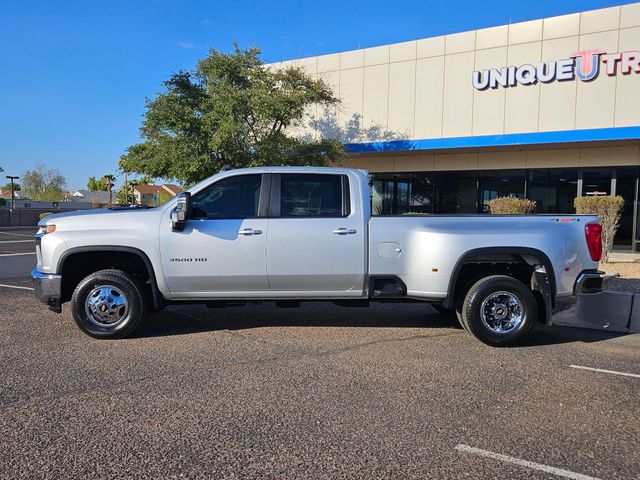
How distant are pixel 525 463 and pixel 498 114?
16.3m

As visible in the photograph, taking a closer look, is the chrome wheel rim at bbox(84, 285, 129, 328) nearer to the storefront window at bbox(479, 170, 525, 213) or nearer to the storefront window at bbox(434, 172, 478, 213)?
the storefront window at bbox(479, 170, 525, 213)

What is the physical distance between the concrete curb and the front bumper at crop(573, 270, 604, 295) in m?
1.59

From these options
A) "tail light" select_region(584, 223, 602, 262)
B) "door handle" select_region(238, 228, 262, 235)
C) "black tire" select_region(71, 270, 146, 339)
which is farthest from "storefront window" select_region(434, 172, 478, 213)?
"black tire" select_region(71, 270, 146, 339)

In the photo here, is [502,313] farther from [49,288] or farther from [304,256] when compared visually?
[49,288]

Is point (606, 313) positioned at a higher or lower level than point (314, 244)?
lower

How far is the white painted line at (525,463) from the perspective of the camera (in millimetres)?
3252

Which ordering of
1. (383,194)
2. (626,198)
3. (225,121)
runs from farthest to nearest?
(383,194), (626,198), (225,121)

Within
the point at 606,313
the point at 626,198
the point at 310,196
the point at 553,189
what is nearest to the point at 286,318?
the point at 310,196

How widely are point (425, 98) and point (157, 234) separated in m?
15.2

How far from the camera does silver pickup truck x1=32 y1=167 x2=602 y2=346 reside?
6.21 m

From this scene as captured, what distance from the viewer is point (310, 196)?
6.52 metres

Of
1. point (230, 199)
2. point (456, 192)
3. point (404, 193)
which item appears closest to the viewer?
point (230, 199)

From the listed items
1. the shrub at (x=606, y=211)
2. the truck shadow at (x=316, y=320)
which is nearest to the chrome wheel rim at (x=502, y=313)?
the truck shadow at (x=316, y=320)

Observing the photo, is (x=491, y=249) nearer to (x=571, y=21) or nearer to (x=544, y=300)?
(x=544, y=300)
